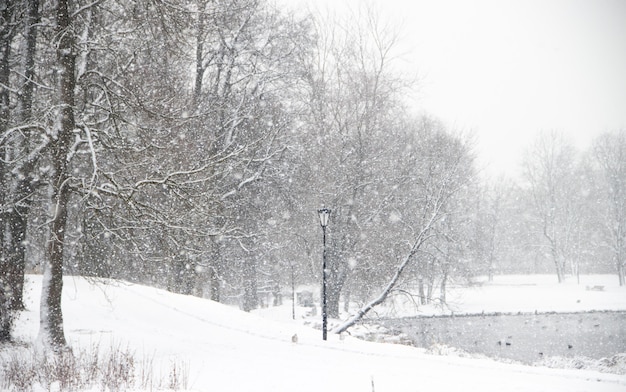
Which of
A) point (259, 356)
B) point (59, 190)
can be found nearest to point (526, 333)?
point (259, 356)

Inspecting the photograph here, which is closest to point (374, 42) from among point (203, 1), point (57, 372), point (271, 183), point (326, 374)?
point (271, 183)

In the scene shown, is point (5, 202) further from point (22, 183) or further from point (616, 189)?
point (616, 189)

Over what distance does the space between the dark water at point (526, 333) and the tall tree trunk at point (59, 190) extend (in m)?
16.9

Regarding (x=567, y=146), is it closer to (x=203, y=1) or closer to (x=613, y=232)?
(x=613, y=232)

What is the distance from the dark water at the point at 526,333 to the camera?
21.7 m

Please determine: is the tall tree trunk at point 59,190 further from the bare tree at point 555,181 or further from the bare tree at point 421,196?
the bare tree at point 555,181

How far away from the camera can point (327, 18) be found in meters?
27.5

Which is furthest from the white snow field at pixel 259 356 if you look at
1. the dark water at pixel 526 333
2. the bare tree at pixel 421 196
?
the dark water at pixel 526 333

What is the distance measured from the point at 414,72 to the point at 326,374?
19882 mm

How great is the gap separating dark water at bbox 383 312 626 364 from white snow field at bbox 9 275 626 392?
10.4 metres

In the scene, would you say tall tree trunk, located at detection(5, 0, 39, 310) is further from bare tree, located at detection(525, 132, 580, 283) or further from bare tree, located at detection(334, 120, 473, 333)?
bare tree, located at detection(525, 132, 580, 283)

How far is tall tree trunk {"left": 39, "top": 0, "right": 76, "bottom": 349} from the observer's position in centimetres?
892

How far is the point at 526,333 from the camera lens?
27.2 m

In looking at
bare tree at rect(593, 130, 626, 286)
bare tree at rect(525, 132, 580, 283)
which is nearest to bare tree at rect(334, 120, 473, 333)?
bare tree at rect(593, 130, 626, 286)
